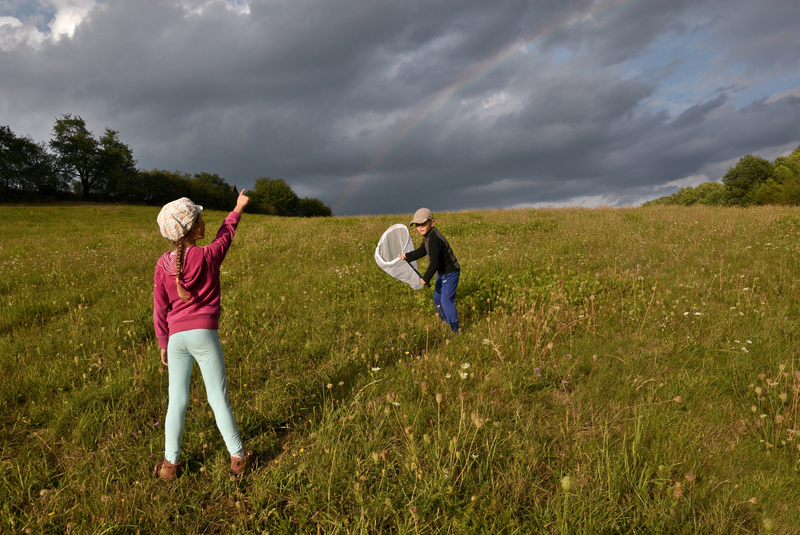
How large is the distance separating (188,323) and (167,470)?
107cm

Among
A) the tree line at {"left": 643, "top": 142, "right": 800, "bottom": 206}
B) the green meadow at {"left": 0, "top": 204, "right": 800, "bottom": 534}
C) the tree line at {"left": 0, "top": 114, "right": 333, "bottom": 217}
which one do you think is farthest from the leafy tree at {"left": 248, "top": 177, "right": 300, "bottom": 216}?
the green meadow at {"left": 0, "top": 204, "right": 800, "bottom": 534}

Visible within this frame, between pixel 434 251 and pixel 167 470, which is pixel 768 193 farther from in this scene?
pixel 167 470

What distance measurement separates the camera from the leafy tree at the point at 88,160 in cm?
5169

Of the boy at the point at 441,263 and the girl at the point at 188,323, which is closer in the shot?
the girl at the point at 188,323

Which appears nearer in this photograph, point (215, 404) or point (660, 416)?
point (215, 404)

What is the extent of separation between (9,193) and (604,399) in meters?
62.3

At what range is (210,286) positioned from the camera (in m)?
2.60

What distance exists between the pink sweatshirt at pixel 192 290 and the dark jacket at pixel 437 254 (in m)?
2.86

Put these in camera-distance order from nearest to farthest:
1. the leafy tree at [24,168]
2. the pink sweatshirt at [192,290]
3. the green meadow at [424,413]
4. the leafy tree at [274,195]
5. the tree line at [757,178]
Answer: the green meadow at [424,413]
the pink sweatshirt at [192,290]
the leafy tree at [24,168]
the tree line at [757,178]
the leafy tree at [274,195]

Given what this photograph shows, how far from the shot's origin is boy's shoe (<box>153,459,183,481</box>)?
8.46 feet

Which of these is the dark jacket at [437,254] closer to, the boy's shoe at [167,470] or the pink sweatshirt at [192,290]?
the pink sweatshirt at [192,290]

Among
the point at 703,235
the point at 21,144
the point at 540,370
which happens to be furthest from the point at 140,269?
the point at 21,144

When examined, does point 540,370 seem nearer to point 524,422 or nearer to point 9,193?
point 524,422

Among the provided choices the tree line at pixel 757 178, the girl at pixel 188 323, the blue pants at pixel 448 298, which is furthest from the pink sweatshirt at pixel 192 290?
the tree line at pixel 757 178
